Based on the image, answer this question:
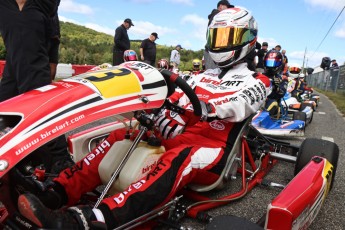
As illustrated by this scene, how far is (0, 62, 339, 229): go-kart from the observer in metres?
1.27

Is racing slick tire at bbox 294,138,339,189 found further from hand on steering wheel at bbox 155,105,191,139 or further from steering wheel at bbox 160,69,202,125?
steering wheel at bbox 160,69,202,125

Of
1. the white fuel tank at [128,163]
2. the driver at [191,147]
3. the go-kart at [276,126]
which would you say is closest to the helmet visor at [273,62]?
the go-kart at [276,126]

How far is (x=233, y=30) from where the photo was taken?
2232mm

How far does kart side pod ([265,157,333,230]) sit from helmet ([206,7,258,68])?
832 millimetres

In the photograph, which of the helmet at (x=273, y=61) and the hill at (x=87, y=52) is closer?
the helmet at (x=273, y=61)

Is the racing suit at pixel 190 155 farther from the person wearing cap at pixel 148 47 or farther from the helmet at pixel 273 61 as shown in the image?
the person wearing cap at pixel 148 47

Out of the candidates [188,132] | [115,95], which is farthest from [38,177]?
[188,132]

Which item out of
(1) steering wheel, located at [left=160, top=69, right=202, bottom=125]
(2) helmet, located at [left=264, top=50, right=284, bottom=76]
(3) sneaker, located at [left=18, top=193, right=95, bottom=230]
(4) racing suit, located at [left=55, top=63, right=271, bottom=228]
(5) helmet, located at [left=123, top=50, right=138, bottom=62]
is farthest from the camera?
(5) helmet, located at [left=123, top=50, right=138, bottom=62]

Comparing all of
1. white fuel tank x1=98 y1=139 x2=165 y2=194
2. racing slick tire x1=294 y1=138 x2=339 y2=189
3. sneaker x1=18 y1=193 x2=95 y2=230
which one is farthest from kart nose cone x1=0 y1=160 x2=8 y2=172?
racing slick tire x1=294 y1=138 x2=339 y2=189

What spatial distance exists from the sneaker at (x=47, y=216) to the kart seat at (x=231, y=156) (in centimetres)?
86

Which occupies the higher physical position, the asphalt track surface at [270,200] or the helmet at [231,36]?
the helmet at [231,36]

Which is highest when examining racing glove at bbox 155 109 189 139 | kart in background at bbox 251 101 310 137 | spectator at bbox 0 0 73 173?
spectator at bbox 0 0 73 173

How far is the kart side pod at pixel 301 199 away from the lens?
139 centimetres

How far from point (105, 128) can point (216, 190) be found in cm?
91
